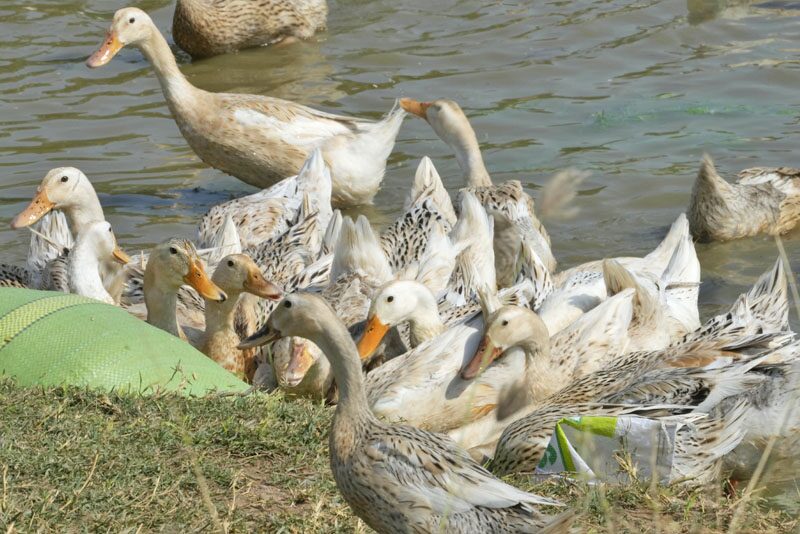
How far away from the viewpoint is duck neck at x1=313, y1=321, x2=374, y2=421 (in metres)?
4.23

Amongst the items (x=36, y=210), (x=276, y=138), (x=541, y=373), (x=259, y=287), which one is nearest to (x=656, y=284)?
(x=541, y=373)

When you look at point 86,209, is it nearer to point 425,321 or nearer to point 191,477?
point 425,321

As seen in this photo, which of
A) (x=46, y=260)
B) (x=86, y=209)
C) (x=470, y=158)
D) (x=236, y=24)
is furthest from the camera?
(x=236, y=24)

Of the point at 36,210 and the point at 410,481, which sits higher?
the point at 410,481

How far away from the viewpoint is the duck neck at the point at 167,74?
1050 cm

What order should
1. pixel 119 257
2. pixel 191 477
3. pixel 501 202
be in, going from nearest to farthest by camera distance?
pixel 191 477, pixel 119 257, pixel 501 202

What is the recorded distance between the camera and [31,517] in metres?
4.41

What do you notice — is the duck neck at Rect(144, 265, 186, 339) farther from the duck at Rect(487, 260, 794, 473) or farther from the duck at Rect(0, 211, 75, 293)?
the duck at Rect(487, 260, 794, 473)

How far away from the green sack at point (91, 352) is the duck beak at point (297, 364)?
481 mm

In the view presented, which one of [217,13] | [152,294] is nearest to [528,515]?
[152,294]

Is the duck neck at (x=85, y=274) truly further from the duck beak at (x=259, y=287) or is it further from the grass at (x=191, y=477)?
the grass at (x=191, y=477)

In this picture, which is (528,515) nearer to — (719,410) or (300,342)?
(719,410)

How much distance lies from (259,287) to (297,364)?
0.56 meters

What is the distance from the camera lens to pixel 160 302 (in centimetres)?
719
